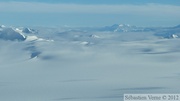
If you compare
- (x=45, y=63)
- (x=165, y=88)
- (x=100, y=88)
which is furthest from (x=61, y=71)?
(x=165, y=88)

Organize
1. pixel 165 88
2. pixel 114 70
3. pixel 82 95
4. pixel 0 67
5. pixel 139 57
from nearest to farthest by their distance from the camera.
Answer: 1. pixel 82 95
2. pixel 165 88
3. pixel 114 70
4. pixel 0 67
5. pixel 139 57

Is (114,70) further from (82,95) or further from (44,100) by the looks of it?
(44,100)

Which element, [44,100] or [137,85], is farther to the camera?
[137,85]

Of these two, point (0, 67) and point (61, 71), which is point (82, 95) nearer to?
point (61, 71)

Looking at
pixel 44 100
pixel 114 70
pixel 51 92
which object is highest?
pixel 114 70

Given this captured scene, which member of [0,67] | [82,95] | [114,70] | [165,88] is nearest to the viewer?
[82,95]

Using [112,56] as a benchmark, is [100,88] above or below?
below

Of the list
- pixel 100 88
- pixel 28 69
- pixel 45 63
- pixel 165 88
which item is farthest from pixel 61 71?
pixel 165 88
